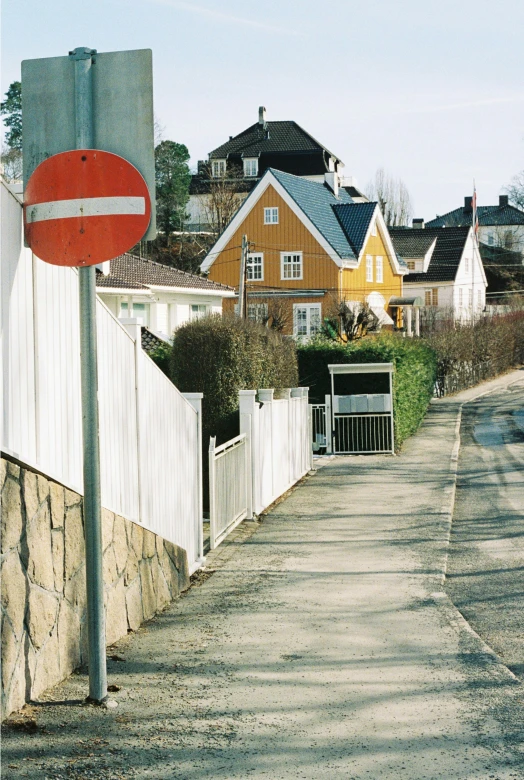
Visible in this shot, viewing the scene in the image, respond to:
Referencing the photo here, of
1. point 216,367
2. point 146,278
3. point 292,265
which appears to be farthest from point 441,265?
point 216,367

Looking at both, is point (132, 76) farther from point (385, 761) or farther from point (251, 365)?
point (251, 365)

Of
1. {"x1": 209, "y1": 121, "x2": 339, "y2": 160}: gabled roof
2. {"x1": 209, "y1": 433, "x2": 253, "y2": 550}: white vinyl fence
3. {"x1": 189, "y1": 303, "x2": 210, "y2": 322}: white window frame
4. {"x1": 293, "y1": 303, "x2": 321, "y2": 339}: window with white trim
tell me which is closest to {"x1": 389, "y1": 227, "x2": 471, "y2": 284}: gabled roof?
{"x1": 209, "y1": 121, "x2": 339, "y2": 160}: gabled roof

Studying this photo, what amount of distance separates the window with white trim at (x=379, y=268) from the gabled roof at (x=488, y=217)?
50293mm

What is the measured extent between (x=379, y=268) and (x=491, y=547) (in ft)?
144

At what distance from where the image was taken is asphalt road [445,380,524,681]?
26.2ft

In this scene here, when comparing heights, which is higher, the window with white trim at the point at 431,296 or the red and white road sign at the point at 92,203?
the window with white trim at the point at 431,296

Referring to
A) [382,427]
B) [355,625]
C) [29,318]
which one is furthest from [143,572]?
[382,427]

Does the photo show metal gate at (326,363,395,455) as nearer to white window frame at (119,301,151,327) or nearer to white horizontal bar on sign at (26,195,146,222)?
white window frame at (119,301,151,327)

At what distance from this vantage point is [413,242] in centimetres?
7475

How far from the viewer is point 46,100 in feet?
16.5

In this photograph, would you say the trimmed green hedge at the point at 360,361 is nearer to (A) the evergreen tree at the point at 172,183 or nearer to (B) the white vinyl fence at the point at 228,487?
(B) the white vinyl fence at the point at 228,487

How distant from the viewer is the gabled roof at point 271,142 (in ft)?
294

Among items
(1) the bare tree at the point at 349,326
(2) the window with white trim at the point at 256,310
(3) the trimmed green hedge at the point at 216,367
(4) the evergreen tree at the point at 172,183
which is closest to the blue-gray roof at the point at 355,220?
(2) the window with white trim at the point at 256,310

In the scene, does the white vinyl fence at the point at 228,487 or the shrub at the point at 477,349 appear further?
the shrub at the point at 477,349
